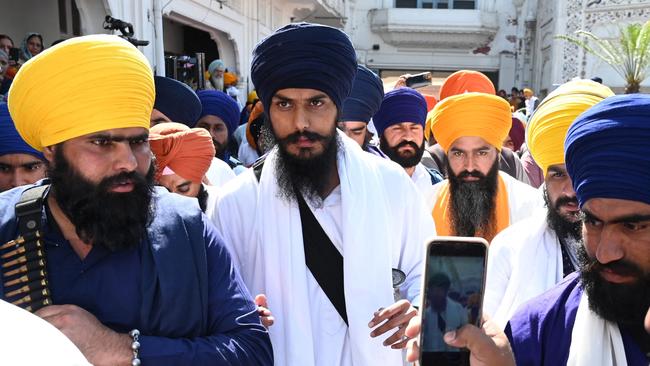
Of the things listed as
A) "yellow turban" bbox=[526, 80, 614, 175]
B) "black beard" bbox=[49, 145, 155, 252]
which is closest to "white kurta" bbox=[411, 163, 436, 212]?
"yellow turban" bbox=[526, 80, 614, 175]

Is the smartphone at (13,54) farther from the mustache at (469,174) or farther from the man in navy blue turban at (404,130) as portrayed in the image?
the mustache at (469,174)

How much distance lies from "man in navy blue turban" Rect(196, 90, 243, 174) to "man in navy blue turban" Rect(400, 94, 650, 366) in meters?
2.98

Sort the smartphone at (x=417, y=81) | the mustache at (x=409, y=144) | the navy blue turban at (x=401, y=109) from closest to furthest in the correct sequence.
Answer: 1. the mustache at (x=409, y=144)
2. the navy blue turban at (x=401, y=109)
3. the smartphone at (x=417, y=81)

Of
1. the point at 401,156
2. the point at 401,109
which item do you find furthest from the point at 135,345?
the point at 401,109

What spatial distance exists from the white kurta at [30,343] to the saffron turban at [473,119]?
282cm

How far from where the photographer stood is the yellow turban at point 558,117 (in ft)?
7.53

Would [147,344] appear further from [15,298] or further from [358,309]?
[358,309]

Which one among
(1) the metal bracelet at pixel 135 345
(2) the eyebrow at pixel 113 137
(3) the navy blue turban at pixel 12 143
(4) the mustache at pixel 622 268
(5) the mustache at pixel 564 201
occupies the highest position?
(2) the eyebrow at pixel 113 137

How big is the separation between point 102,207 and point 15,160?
3.87 feet

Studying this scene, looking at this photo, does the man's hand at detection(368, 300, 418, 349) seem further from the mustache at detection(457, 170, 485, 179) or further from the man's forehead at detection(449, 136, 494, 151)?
the man's forehead at detection(449, 136, 494, 151)

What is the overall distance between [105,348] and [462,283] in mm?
771

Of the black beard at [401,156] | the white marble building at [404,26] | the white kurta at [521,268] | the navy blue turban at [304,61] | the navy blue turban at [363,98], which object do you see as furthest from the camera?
the white marble building at [404,26]

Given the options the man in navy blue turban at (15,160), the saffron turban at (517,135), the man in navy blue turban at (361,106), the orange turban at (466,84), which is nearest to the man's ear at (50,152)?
the man in navy blue turban at (15,160)

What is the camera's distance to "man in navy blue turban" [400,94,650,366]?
53.9 inches
